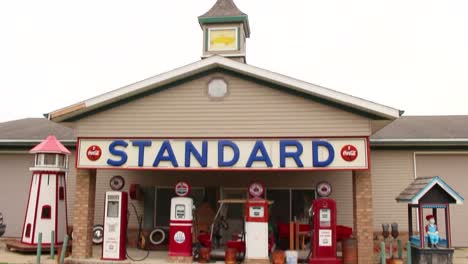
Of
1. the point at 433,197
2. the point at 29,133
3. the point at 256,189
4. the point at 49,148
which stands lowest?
the point at 433,197

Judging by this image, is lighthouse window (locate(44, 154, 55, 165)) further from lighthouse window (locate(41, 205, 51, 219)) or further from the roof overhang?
the roof overhang

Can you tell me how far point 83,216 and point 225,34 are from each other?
8464 millimetres

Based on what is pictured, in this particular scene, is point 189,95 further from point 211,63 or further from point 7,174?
point 7,174

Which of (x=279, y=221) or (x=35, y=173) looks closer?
(x=35, y=173)

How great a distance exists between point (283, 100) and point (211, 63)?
7.37 feet

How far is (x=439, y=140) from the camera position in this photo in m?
16.2

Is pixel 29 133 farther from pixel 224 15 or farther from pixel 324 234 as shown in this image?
pixel 324 234

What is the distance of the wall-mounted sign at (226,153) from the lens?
1234 cm

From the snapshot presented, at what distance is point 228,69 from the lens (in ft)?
42.4

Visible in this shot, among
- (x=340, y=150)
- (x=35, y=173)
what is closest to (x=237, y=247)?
(x=340, y=150)

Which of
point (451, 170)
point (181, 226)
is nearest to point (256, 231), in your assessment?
point (181, 226)

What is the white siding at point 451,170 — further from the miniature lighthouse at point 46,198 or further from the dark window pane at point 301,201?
the miniature lighthouse at point 46,198

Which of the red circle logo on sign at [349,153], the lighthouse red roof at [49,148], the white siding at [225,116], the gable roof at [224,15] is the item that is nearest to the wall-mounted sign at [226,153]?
the red circle logo on sign at [349,153]

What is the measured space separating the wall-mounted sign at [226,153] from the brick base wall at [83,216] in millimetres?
492
